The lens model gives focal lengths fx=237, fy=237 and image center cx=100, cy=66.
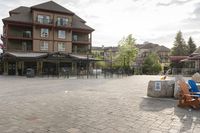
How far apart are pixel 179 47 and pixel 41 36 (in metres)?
43.1

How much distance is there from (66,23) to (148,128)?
125 feet

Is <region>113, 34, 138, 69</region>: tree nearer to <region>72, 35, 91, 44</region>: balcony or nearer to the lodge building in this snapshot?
<region>72, 35, 91, 44</region>: balcony

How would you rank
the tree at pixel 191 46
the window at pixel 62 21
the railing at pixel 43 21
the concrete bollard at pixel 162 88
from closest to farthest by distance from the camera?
the concrete bollard at pixel 162 88
the railing at pixel 43 21
the window at pixel 62 21
the tree at pixel 191 46

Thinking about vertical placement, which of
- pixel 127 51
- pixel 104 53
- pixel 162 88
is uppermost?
pixel 104 53

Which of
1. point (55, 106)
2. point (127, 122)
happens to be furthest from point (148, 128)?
point (55, 106)

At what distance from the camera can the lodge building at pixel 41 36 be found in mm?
37719

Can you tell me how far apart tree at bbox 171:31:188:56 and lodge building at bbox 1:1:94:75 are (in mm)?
33974

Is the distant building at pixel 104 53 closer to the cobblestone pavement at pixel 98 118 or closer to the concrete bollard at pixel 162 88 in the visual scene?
the concrete bollard at pixel 162 88

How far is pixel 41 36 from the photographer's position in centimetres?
3991

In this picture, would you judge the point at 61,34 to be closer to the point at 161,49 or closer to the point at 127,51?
the point at 127,51

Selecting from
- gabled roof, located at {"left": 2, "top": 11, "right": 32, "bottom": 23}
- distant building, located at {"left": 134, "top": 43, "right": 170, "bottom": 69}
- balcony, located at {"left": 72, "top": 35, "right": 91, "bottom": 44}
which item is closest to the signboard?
gabled roof, located at {"left": 2, "top": 11, "right": 32, "bottom": 23}

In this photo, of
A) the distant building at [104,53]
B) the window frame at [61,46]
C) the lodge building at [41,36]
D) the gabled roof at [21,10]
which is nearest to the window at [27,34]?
the lodge building at [41,36]

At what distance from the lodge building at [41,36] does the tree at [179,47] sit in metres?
34.0

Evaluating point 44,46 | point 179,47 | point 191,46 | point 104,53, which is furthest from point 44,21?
point 104,53
